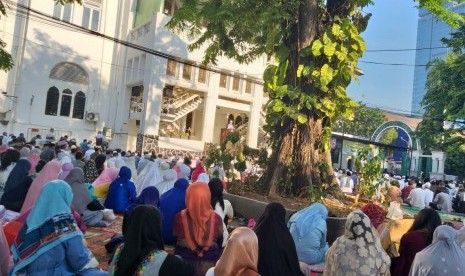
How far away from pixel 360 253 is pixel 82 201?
403 cm

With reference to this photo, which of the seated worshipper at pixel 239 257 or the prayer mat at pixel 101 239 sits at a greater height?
the seated worshipper at pixel 239 257

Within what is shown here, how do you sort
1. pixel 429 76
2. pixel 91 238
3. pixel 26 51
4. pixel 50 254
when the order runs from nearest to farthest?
pixel 50 254
pixel 91 238
pixel 26 51
pixel 429 76

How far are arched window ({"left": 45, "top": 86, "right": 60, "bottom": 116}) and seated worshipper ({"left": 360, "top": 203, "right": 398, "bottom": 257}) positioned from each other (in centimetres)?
1767

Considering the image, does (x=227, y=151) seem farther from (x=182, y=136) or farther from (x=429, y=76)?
(x=429, y=76)

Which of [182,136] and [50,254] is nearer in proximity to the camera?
[50,254]

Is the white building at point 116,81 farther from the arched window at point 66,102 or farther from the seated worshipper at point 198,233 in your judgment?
the seated worshipper at point 198,233

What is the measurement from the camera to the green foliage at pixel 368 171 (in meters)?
6.79

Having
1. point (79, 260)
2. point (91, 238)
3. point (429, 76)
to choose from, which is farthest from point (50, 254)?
point (429, 76)

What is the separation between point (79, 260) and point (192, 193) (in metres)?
1.15

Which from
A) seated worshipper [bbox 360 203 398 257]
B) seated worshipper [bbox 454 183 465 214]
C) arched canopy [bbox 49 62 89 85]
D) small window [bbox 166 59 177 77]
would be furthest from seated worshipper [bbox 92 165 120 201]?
arched canopy [bbox 49 62 89 85]

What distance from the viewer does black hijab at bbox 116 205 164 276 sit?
2672mm

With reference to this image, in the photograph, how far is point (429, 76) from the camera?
928 inches

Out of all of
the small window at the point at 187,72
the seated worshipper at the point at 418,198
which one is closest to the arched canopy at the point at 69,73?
the small window at the point at 187,72

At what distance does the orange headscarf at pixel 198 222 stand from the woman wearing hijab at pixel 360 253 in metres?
1.19
